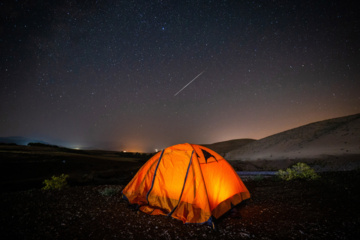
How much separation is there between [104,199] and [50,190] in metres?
3.39

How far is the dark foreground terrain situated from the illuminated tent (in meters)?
0.32

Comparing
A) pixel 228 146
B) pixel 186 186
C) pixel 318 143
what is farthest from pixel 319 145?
pixel 228 146

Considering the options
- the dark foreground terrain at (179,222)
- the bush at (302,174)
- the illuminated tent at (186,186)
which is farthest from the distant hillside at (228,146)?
the illuminated tent at (186,186)

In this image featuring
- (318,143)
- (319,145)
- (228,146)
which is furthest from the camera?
(228,146)

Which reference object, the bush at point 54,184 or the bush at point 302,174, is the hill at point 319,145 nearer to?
the bush at point 302,174

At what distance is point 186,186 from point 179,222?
44.5 inches

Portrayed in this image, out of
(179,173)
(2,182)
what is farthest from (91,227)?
(2,182)

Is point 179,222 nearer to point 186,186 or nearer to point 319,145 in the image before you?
point 186,186

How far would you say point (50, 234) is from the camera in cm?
457

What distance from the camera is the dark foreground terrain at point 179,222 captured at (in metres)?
4.67

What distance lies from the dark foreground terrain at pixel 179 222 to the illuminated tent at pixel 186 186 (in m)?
0.32

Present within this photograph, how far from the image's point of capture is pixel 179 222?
18.5 ft

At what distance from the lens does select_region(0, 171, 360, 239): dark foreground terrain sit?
4672 mm

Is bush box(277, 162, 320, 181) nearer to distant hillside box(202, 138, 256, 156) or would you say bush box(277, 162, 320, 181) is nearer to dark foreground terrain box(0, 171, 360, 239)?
dark foreground terrain box(0, 171, 360, 239)
